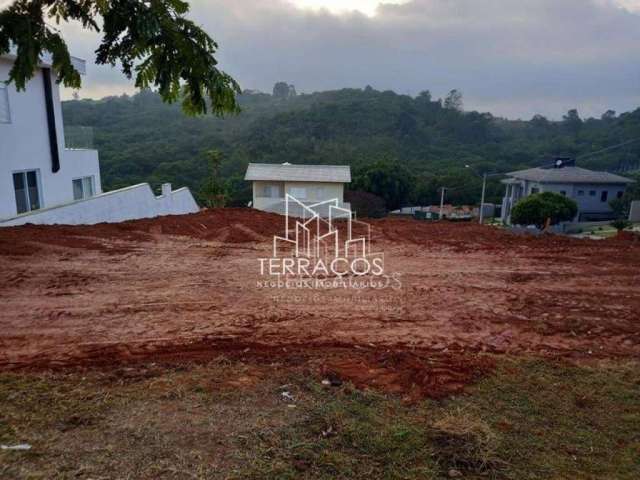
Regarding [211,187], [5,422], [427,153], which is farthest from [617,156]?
[5,422]

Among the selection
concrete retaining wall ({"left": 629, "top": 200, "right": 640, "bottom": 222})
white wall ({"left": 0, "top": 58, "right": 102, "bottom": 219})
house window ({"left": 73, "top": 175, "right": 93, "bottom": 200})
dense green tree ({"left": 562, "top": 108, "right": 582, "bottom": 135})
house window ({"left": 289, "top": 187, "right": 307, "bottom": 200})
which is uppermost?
dense green tree ({"left": 562, "top": 108, "right": 582, "bottom": 135})

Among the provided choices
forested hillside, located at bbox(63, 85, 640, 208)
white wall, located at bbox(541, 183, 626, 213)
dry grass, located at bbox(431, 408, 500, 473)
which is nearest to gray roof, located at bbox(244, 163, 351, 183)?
forested hillside, located at bbox(63, 85, 640, 208)

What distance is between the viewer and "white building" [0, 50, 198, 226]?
10.6 m

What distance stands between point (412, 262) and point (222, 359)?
439cm

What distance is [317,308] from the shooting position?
16.8ft

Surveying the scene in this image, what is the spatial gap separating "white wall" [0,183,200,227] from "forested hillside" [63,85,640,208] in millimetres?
9835

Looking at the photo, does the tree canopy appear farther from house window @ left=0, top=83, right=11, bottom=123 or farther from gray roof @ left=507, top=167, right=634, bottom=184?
gray roof @ left=507, top=167, right=634, bottom=184

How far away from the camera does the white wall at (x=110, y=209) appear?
9355 millimetres

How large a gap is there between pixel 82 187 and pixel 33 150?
8.38 feet

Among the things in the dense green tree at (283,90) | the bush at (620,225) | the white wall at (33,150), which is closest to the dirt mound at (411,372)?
the white wall at (33,150)

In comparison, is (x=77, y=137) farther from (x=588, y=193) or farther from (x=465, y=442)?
(x=588, y=193)

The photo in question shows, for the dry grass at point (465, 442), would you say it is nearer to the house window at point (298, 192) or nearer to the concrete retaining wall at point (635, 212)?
the house window at point (298, 192)

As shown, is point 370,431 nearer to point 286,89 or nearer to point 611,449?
point 611,449

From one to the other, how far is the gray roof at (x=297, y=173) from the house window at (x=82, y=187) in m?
11.1
